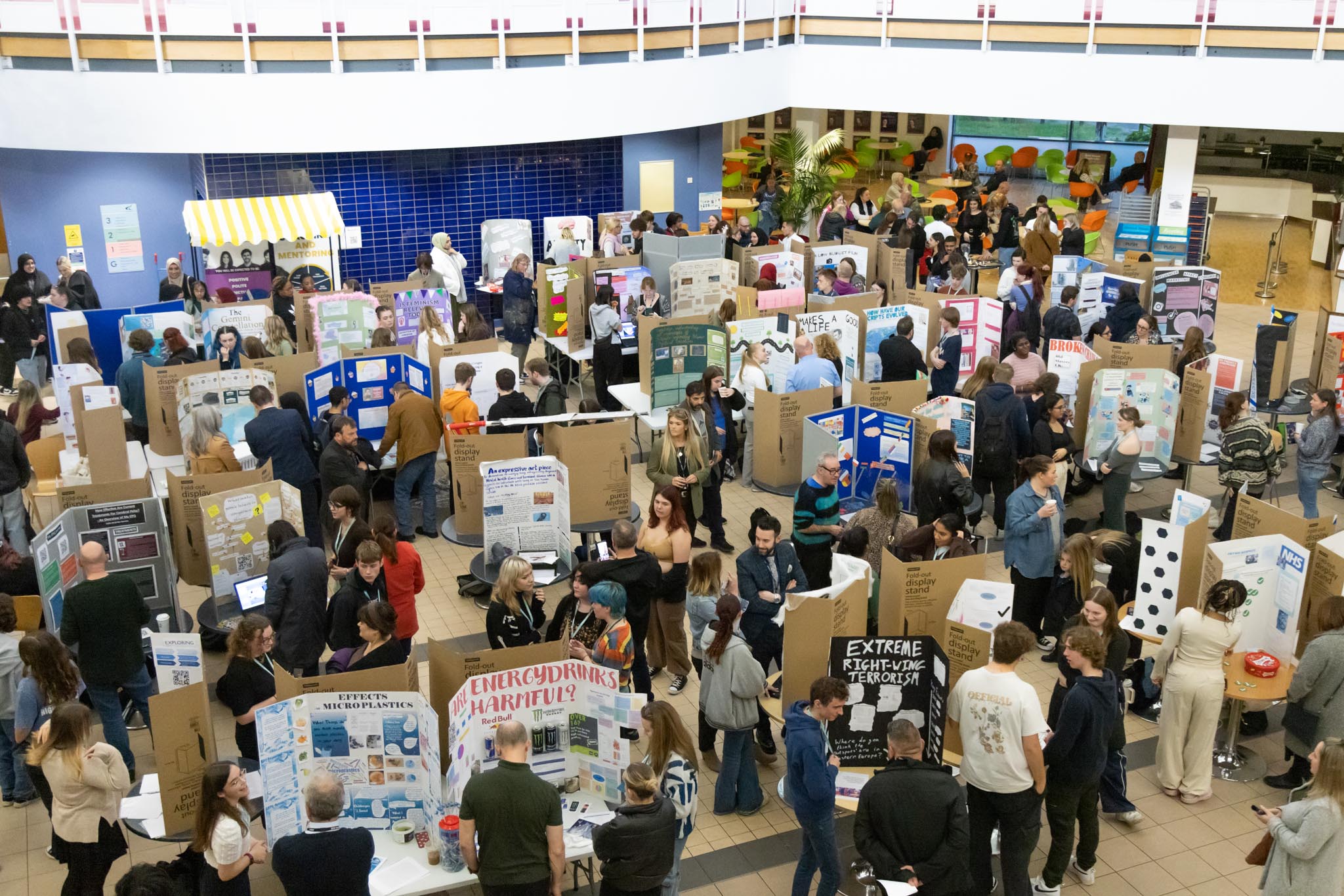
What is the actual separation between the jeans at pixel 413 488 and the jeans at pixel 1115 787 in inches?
231

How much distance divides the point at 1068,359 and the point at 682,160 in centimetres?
923

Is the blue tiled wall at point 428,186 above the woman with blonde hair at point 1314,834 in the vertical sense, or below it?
above

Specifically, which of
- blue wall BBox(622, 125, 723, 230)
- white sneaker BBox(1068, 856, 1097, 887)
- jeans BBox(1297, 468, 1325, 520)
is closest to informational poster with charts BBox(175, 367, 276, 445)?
white sneaker BBox(1068, 856, 1097, 887)

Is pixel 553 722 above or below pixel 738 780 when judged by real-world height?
above

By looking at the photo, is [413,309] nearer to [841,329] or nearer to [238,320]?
[238,320]

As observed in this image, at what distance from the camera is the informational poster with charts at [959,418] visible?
9898mm

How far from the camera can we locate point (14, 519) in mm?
9469

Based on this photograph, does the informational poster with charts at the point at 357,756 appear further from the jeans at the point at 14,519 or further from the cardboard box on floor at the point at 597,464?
the jeans at the point at 14,519

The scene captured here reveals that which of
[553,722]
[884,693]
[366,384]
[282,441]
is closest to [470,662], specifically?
[553,722]

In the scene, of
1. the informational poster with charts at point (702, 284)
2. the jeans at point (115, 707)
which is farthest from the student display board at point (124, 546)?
the informational poster with charts at point (702, 284)

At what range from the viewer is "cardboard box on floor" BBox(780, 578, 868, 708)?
653 centimetres

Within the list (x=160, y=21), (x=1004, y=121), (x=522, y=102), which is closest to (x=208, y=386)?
(x=160, y=21)

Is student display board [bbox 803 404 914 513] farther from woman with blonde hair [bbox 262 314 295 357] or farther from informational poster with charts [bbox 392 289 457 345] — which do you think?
woman with blonde hair [bbox 262 314 295 357]

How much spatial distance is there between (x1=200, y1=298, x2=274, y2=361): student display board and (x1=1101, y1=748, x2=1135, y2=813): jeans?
28.1 ft
